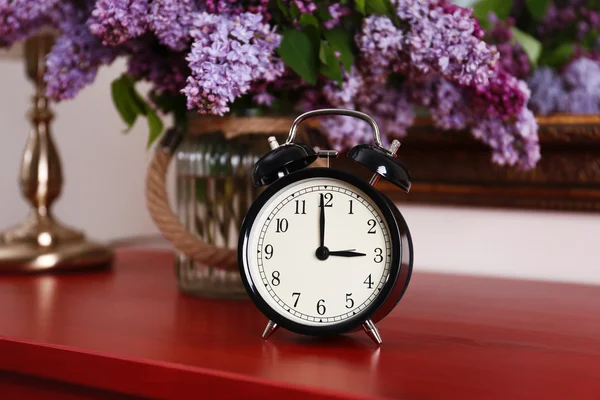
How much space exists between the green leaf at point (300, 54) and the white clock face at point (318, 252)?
0.16 meters

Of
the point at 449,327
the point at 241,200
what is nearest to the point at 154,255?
the point at 241,200

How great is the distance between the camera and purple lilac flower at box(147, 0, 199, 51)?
80 cm

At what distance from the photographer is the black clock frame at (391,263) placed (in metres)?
0.69

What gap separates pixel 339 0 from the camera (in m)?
0.86

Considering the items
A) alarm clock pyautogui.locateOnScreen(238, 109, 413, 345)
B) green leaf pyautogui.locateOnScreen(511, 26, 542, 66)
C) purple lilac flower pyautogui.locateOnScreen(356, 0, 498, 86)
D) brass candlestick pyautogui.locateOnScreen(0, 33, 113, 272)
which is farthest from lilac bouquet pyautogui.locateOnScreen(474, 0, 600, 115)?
brass candlestick pyautogui.locateOnScreen(0, 33, 113, 272)

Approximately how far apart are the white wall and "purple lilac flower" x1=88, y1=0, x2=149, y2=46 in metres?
0.64

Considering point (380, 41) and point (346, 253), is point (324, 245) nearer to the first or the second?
point (346, 253)

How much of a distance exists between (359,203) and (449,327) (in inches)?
7.0

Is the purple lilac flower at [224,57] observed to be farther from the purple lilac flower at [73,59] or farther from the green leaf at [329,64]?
the purple lilac flower at [73,59]

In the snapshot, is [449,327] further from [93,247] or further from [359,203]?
[93,247]

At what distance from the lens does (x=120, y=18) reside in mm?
794

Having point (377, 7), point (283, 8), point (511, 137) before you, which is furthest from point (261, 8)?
point (511, 137)

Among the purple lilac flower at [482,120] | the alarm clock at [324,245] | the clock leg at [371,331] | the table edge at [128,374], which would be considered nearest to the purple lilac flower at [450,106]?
the purple lilac flower at [482,120]

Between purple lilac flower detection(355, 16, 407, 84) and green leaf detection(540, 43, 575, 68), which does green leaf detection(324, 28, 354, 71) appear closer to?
purple lilac flower detection(355, 16, 407, 84)
